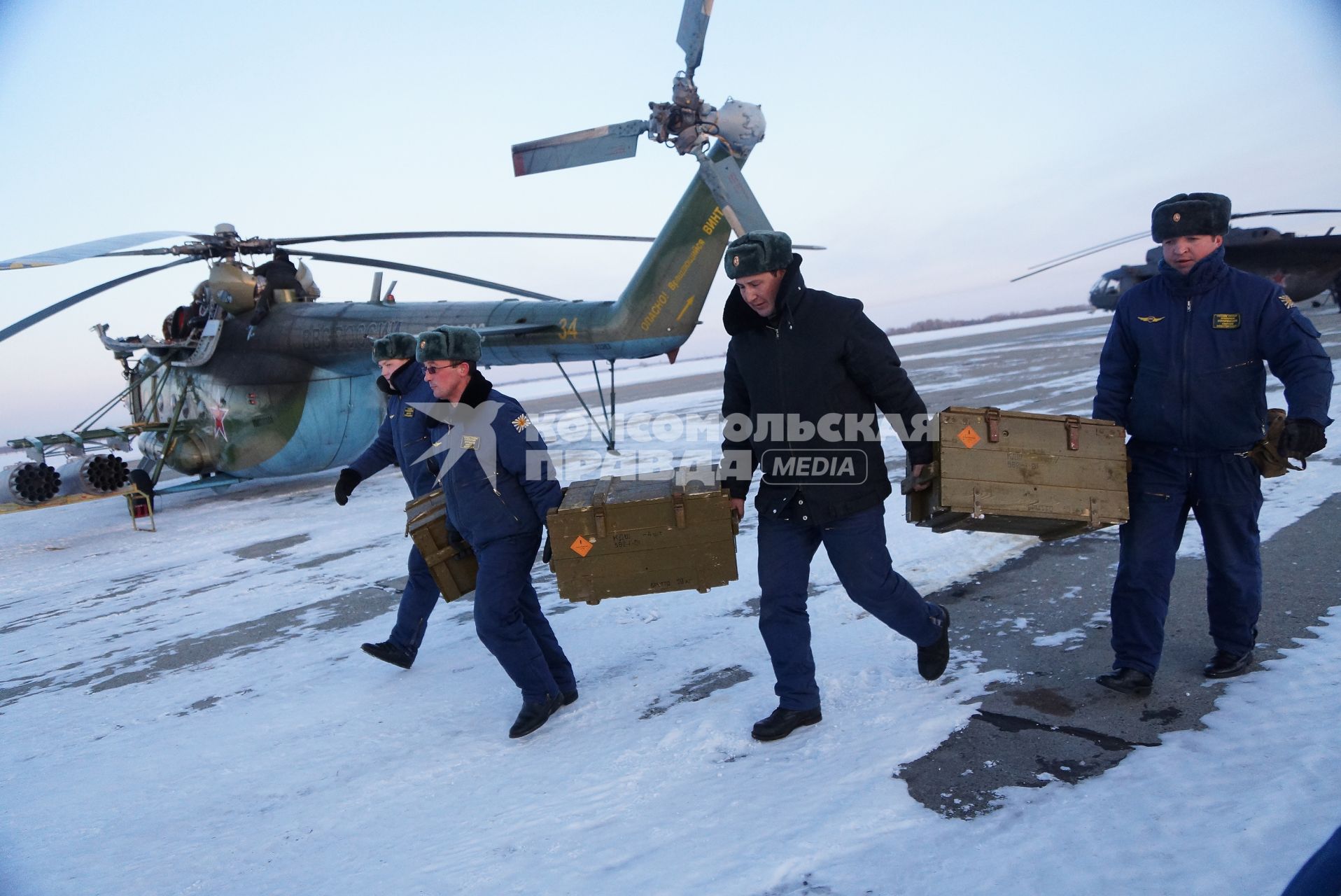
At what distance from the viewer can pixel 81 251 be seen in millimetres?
7586

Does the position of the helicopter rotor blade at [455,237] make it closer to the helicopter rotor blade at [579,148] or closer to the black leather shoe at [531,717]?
the helicopter rotor blade at [579,148]

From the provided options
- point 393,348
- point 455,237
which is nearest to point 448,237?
point 455,237

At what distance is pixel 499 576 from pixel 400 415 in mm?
1442

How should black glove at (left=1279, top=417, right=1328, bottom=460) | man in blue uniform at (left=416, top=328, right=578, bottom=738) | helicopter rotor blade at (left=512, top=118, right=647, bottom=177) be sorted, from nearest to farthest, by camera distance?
1. black glove at (left=1279, top=417, right=1328, bottom=460)
2. man in blue uniform at (left=416, top=328, right=578, bottom=738)
3. helicopter rotor blade at (left=512, top=118, right=647, bottom=177)

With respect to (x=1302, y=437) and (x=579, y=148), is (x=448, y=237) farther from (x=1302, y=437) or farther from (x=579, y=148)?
(x=1302, y=437)

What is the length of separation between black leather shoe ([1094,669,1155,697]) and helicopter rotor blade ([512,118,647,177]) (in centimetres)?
762

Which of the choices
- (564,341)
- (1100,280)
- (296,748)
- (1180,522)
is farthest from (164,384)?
(1100,280)

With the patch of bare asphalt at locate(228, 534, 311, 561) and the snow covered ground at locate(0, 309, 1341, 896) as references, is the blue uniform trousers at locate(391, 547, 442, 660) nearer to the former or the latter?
the snow covered ground at locate(0, 309, 1341, 896)

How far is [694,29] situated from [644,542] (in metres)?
6.87

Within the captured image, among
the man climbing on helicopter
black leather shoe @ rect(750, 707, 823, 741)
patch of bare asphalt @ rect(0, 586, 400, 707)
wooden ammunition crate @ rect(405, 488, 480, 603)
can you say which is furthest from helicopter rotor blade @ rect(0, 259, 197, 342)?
black leather shoe @ rect(750, 707, 823, 741)

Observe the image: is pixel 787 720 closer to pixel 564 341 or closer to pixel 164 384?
pixel 564 341

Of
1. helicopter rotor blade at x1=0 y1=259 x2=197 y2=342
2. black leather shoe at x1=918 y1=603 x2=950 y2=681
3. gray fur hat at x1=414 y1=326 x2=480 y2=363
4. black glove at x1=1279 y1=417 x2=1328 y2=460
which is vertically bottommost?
black leather shoe at x1=918 y1=603 x2=950 y2=681

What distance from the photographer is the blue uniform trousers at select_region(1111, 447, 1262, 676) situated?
3.09 m

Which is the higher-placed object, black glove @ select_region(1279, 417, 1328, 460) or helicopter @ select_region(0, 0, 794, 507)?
helicopter @ select_region(0, 0, 794, 507)
